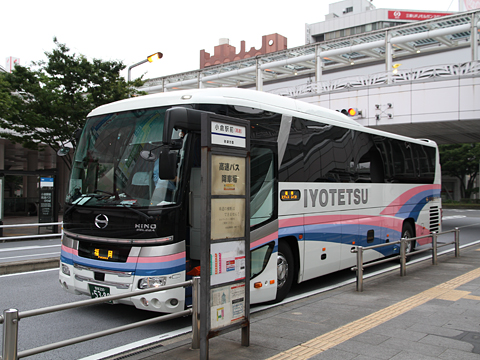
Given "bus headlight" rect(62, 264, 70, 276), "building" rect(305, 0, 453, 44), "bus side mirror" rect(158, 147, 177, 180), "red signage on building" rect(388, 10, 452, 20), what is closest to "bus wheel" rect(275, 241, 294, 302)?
"bus side mirror" rect(158, 147, 177, 180)

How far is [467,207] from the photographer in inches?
1823

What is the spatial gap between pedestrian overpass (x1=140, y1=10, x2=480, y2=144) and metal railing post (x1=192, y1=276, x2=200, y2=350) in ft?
64.8

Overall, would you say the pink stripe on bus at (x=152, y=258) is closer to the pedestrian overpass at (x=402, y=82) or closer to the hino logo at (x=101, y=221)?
the hino logo at (x=101, y=221)

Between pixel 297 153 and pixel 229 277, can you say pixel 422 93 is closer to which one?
pixel 297 153

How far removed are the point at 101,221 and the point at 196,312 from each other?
2.07 meters

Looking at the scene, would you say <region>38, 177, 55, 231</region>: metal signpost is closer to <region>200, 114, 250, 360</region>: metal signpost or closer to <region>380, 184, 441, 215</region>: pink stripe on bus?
<region>380, 184, 441, 215</region>: pink stripe on bus

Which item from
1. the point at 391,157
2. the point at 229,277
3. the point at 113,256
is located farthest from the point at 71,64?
the point at 229,277

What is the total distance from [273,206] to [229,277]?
2.30m

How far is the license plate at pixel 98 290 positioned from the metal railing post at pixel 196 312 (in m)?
1.61

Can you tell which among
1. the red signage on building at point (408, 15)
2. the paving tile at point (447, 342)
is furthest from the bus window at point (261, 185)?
the red signage on building at point (408, 15)

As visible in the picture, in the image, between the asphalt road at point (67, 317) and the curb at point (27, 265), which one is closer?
the asphalt road at point (67, 317)

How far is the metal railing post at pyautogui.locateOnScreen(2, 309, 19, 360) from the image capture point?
10.9 ft

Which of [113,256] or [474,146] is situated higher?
[474,146]

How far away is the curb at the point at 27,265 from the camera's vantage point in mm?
9941
